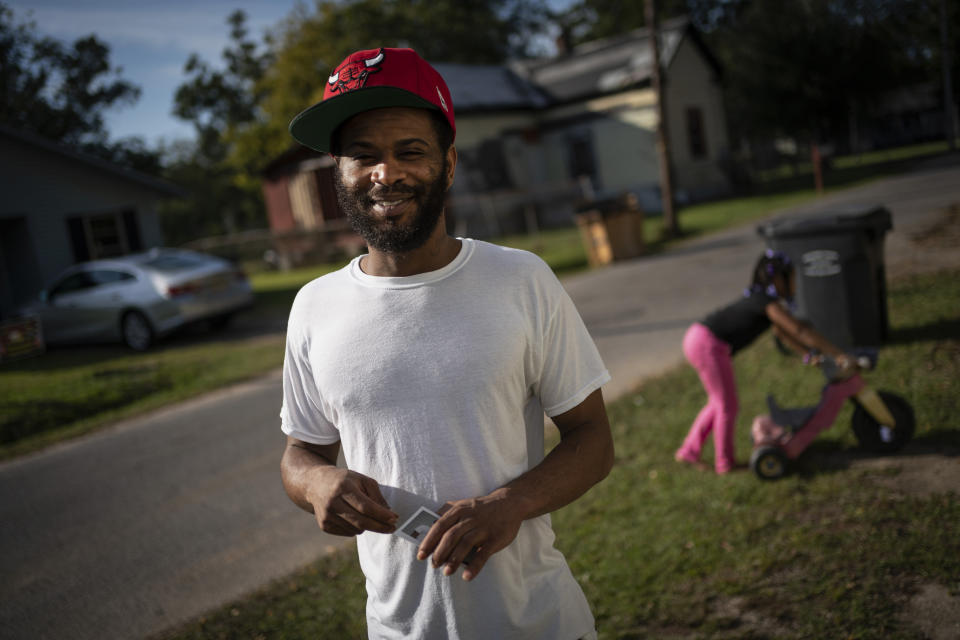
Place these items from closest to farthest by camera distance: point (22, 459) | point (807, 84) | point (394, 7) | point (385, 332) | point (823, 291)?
point (385, 332) < point (823, 291) < point (22, 459) < point (807, 84) < point (394, 7)

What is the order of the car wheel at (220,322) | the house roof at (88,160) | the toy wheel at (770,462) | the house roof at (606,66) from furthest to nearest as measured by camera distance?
1. the house roof at (606,66)
2. the house roof at (88,160)
3. the car wheel at (220,322)
4. the toy wheel at (770,462)

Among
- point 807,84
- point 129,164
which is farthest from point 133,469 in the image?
point 807,84

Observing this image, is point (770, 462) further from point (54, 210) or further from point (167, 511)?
point (54, 210)

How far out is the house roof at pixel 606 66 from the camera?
2588 centimetres

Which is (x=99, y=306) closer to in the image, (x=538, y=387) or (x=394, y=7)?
A: (x=538, y=387)

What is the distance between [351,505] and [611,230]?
46.1ft

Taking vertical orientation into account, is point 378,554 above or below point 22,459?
above

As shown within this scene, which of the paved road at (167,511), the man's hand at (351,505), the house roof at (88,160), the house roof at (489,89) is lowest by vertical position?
the paved road at (167,511)

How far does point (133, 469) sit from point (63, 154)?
14404mm

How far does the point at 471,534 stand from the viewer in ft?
5.33

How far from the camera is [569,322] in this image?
1857 millimetres

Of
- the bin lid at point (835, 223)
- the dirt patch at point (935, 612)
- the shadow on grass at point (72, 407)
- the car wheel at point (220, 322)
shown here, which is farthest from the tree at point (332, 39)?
the dirt patch at point (935, 612)

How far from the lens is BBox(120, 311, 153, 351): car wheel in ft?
43.9

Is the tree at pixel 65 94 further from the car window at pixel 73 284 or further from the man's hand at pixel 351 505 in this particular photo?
the man's hand at pixel 351 505
